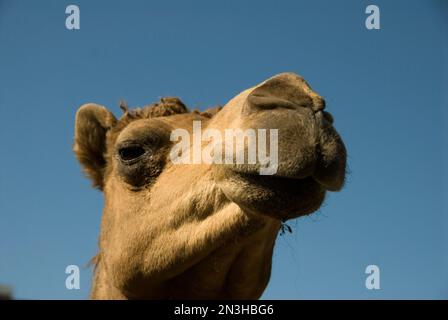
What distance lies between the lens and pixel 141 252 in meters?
5.28

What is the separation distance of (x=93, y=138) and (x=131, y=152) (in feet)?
3.70

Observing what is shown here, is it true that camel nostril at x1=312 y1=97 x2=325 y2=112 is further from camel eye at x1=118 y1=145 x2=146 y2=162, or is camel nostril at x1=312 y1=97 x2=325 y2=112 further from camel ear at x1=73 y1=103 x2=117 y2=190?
camel ear at x1=73 y1=103 x2=117 y2=190

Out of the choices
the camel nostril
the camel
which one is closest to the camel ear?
the camel

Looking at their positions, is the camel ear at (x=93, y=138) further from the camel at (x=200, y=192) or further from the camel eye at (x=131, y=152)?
the camel eye at (x=131, y=152)

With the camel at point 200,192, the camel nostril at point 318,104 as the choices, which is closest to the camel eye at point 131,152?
the camel at point 200,192

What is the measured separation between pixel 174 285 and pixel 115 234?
854mm

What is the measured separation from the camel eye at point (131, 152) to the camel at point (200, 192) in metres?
0.01

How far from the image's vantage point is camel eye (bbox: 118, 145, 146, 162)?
5.62 meters

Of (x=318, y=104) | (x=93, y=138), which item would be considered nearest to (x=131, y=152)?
(x=93, y=138)

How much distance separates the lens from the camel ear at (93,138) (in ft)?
21.4

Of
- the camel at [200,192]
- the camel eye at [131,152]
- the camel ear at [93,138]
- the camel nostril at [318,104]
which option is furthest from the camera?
the camel ear at [93,138]

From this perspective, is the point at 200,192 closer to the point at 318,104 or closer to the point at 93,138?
the point at 318,104

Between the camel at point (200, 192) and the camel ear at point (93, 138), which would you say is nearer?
the camel at point (200, 192)
